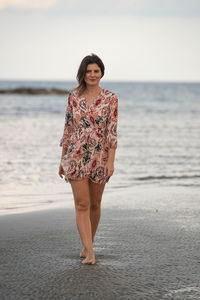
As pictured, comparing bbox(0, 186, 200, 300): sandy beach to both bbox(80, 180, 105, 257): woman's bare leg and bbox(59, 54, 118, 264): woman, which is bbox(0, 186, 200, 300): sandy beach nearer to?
bbox(80, 180, 105, 257): woman's bare leg

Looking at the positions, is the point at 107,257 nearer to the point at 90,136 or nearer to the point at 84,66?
the point at 90,136

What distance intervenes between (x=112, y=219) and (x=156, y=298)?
2751 mm

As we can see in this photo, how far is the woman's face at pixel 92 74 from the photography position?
4.52 m

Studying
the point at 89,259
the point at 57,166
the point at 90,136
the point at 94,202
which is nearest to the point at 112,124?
the point at 90,136

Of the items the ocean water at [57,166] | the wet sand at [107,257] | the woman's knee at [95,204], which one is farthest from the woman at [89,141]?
the ocean water at [57,166]

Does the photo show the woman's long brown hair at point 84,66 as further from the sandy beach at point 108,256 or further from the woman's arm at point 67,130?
the sandy beach at point 108,256

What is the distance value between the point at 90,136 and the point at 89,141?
0.14 ft

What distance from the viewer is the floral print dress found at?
4473mm

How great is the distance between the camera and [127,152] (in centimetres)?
1502

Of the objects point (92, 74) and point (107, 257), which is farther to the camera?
point (107, 257)

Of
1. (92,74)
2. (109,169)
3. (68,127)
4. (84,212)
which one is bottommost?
(84,212)

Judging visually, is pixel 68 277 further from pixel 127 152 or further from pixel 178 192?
pixel 127 152

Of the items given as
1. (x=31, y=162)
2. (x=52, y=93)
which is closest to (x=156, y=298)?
(x=31, y=162)

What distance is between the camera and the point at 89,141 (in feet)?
14.7
